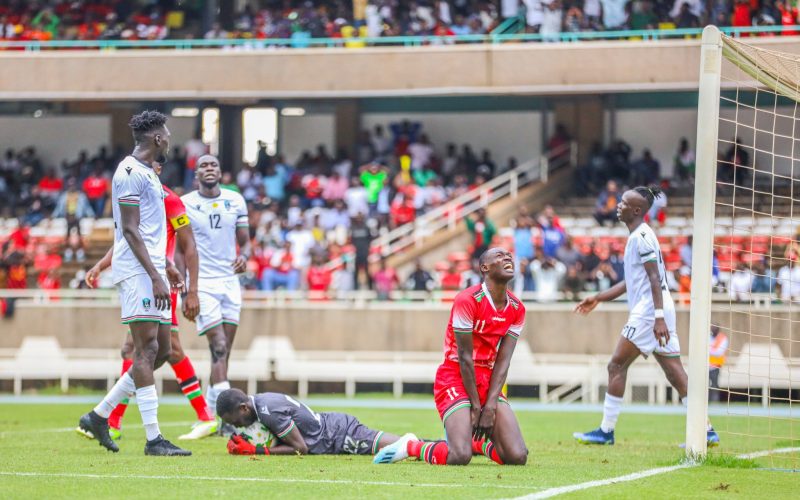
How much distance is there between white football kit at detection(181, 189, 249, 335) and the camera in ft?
42.2

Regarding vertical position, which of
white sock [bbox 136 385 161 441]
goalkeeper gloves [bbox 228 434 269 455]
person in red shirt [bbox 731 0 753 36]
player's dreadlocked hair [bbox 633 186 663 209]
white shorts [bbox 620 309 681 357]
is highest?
person in red shirt [bbox 731 0 753 36]

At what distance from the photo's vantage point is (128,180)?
1013 centimetres

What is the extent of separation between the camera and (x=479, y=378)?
9.90m

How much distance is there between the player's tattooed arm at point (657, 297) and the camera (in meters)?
11.2

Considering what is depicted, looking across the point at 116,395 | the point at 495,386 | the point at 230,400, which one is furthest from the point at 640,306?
the point at 116,395

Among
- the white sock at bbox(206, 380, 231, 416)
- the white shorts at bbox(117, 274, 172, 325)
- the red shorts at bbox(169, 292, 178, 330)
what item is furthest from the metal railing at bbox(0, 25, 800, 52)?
the white shorts at bbox(117, 274, 172, 325)

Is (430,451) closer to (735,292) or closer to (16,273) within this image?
(735,292)

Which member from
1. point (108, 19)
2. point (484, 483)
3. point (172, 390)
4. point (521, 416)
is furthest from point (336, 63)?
point (484, 483)

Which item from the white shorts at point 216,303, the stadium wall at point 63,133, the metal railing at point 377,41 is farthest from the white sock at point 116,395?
the stadium wall at point 63,133

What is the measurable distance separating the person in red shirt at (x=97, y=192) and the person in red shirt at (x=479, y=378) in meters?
23.1

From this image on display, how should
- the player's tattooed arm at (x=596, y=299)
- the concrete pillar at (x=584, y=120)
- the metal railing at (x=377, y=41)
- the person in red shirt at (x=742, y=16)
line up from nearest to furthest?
the player's tattooed arm at (x=596, y=299) < the person in red shirt at (x=742, y=16) < the metal railing at (x=377, y=41) < the concrete pillar at (x=584, y=120)

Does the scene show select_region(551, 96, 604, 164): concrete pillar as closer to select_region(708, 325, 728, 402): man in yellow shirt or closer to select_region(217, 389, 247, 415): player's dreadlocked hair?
select_region(708, 325, 728, 402): man in yellow shirt

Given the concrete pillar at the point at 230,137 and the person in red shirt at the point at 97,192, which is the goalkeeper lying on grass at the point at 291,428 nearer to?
the person in red shirt at the point at 97,192

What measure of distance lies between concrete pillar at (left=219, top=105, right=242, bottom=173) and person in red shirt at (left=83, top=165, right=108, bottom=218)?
366 cm
